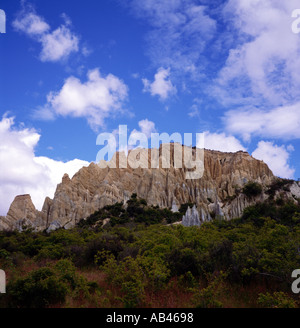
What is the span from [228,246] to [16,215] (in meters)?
65.5

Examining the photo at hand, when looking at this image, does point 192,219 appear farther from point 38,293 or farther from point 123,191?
point 38,293

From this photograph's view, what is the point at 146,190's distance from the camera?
63.3 metres

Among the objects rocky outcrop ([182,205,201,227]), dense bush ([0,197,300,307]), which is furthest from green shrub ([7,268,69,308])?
rocky outcrop ([182,205,201,227])

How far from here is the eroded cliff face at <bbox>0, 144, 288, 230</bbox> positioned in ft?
186

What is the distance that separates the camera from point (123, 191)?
64.9 meters

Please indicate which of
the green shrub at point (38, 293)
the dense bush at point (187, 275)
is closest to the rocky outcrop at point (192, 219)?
the dense bush at point (187, 275)

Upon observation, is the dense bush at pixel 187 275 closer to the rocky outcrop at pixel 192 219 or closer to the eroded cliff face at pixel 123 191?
the rocky outcrop at pixel 192 219

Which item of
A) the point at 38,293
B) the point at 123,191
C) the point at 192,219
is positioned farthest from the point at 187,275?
the point at 123,191

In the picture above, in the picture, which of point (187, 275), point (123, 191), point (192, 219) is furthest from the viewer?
point (123, 191)

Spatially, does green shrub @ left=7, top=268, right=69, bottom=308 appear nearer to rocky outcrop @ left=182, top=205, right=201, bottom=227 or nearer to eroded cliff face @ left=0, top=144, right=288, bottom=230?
rocky outcrop @ left=182, top=205, right=201, bottom=227

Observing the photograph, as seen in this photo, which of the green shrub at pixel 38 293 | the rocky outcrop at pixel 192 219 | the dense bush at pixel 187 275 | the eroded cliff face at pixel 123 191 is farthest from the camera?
the eroded cliff face at pixel 123 191

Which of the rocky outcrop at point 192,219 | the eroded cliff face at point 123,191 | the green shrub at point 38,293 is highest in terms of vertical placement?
the eroded cliff face at point 123,191

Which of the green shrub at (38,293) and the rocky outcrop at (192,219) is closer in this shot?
the green shrub at (38,293)

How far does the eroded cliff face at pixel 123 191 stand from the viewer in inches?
2235
